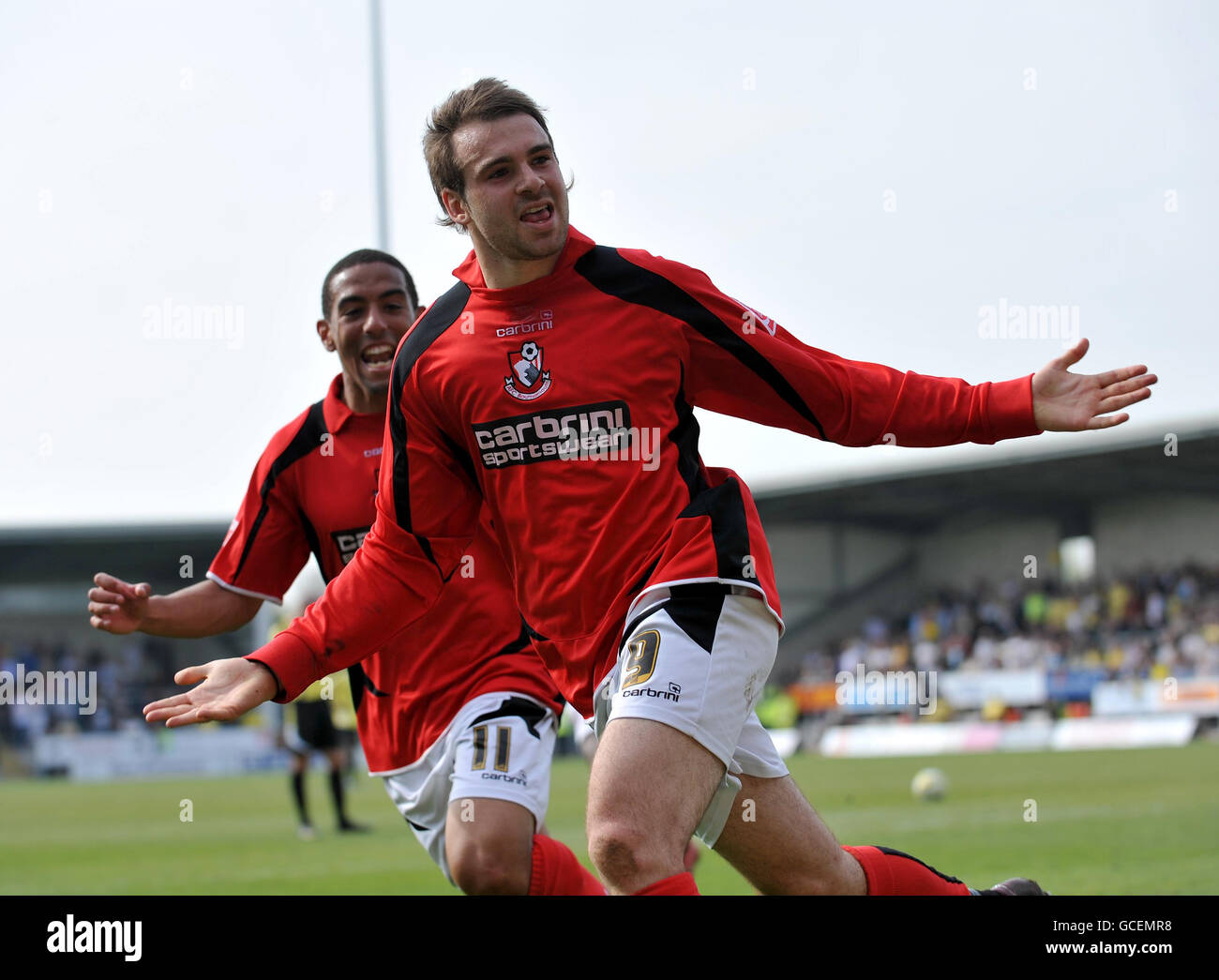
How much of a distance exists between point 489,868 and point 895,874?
148cm

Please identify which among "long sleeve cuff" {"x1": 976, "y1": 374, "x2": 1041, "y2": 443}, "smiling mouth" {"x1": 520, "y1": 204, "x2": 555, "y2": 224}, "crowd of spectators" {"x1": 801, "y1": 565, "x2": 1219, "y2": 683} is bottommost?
"crowd of spectators" {"x1": 801, "y1": 565, "x2": 1219, "y2": 683}

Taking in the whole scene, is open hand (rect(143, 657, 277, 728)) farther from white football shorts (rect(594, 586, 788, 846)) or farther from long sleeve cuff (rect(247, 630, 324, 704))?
white football shorts (rect(594, 586, 788, 846))

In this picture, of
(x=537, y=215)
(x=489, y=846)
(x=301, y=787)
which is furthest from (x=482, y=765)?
(x=301, y=787)

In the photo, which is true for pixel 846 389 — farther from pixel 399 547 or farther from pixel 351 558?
pixel 351 558

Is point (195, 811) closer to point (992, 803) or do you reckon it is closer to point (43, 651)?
point (992, 803)

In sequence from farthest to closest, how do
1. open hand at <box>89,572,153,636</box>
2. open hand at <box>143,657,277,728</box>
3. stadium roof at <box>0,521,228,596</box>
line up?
stadium roof at <box>0,521,228,596</box> < open hand at <box>89,572,153,636</box> < open hand at <box>143,657,277,728</box>

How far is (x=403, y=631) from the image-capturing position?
17.5 feet

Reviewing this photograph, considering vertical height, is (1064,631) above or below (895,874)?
below

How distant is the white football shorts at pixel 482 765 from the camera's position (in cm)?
516

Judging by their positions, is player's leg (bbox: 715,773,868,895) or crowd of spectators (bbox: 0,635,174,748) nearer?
player's leg (bbox: 715,773,868,895)

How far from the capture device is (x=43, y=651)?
43.9 meters

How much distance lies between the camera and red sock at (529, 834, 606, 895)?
5.06m

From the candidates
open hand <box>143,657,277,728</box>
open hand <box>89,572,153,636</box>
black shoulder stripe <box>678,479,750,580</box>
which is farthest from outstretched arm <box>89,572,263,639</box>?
black shoulder stripe <box>678,479,750,580</box>

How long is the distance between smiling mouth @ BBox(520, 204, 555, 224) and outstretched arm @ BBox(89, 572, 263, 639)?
1.93 meters
